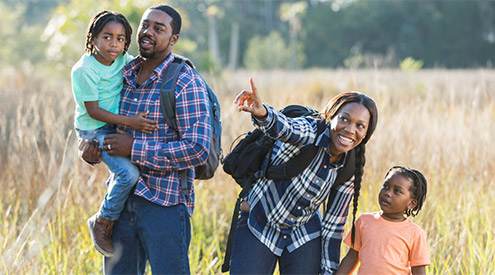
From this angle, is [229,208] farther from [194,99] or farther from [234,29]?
[234,29]

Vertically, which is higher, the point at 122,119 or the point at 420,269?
the point at 122,119

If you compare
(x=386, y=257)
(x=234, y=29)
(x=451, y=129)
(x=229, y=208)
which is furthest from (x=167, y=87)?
(x=234, y=29)

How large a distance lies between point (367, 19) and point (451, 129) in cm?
3792

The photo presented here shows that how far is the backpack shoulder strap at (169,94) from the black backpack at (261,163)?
474mm

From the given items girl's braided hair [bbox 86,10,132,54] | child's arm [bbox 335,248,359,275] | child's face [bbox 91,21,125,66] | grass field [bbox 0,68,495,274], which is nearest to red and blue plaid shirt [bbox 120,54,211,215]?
child's face [bbox 91,21,125,66]

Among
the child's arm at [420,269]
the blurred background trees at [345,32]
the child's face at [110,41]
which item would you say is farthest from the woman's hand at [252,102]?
the blurred background trees at [345,32]

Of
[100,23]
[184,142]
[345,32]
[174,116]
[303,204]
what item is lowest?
[303,204]

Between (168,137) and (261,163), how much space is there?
1.78 feet

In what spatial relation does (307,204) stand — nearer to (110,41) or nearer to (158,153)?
(158,153)

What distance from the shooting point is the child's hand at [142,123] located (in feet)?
7.91

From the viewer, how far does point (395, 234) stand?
8.34 ft

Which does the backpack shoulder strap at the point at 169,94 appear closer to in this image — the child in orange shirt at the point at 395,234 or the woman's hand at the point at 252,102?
the woman's hand at the point at 252,102

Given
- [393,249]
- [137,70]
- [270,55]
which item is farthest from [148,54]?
[270,55]

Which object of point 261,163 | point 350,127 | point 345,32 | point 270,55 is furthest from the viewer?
point 345,32
